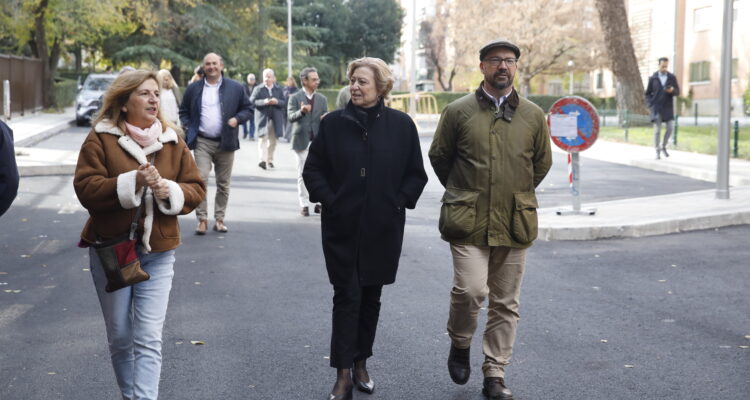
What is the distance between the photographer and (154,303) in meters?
4.27

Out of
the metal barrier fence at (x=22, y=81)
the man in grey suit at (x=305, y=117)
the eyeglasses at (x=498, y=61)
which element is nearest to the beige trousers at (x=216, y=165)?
the man in grey suit at (x=305, y=117)

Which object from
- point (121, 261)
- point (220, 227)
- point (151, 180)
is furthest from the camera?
point (220, 227)

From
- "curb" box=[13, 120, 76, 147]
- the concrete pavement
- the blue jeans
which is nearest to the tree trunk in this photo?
the concrete pavement

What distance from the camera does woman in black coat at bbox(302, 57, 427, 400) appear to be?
4918 millimetres

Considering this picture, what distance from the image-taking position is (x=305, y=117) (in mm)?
12422

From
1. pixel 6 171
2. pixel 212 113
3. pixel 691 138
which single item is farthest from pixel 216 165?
pixel 691 138

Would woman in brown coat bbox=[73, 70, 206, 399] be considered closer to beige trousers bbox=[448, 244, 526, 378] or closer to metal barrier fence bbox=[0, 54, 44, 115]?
beige trousers bbox=[448, 244, 526, 378]

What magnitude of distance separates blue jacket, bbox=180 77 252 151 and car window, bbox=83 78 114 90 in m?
24.8

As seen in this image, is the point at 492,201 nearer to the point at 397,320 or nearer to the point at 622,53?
the point at 397,320

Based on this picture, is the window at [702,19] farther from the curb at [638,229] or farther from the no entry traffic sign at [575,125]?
the no entry traffic sign at [575,125]

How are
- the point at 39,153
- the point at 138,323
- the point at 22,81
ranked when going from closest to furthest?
1. the point at 138,323
2. the point at 39,153
3. the point at 22,81

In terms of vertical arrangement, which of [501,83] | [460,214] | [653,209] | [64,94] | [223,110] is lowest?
[653,209]

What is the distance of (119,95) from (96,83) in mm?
31980

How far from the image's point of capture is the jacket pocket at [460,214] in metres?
5.02
